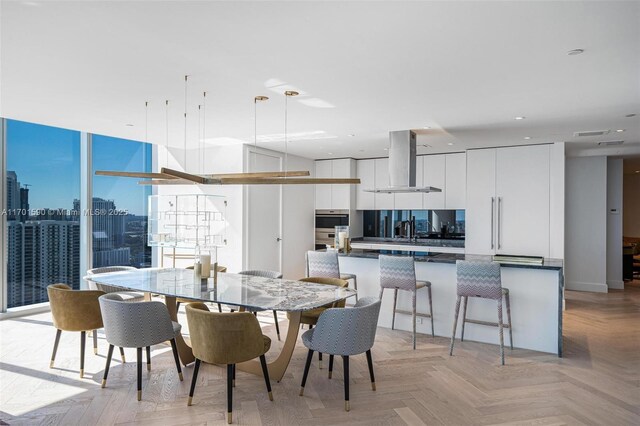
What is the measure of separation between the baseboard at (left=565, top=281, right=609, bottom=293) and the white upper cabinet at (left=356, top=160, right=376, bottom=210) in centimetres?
394

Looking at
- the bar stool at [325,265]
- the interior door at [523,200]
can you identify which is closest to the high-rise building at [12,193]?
the bar stool at [325,265]

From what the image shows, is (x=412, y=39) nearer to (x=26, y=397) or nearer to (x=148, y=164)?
(x=26, y=397)

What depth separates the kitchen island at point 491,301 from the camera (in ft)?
14.0

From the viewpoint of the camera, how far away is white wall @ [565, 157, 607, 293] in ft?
24.7

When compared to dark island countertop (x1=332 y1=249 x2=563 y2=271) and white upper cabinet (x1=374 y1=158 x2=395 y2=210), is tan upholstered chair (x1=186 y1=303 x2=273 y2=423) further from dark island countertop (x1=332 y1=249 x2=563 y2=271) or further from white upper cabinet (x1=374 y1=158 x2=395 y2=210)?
white upper cabinet (x1=374 y1=158 x2=395 y2=210)

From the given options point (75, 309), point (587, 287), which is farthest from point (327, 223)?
point (75, 309)

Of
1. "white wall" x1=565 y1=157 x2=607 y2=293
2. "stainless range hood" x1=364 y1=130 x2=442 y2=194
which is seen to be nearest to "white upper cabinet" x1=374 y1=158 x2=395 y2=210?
"stainless range hood" x1=364 y1=130 x2=442 y2=194

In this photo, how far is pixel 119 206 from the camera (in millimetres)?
6719

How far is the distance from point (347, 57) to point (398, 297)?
312cm

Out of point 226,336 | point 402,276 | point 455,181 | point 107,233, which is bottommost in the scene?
point 226,336

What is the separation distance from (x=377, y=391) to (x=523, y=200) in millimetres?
4400

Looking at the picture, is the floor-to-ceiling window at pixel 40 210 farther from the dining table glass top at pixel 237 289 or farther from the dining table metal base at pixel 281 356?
the dining table metal base at pixel 281 356

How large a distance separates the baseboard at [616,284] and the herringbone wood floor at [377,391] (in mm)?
3922

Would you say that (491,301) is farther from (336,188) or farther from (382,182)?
(336,188)
